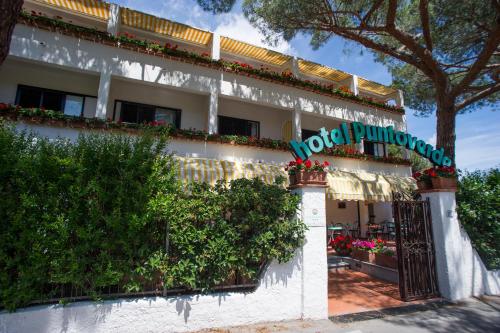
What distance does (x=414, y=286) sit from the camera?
7777 mm

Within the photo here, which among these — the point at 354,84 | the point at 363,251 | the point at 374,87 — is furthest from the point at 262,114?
Answer: the point at 363,251

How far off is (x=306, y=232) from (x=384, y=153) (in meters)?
15.9

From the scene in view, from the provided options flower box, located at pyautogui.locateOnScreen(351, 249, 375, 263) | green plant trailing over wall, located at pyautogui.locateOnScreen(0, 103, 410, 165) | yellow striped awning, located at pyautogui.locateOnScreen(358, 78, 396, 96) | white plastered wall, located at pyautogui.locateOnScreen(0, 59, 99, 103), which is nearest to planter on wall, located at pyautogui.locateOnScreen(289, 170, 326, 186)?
green plant trailing over wall, located at pyautogui.locateOnScreen(0, 103, 410, 165)

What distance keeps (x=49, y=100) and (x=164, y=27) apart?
6.30m

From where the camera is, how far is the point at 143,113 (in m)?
13.4

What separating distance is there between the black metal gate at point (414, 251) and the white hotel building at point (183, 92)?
4976mm

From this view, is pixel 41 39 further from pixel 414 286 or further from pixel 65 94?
pixel 414 286

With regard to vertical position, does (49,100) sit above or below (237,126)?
below

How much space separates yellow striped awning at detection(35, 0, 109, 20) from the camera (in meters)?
12.0

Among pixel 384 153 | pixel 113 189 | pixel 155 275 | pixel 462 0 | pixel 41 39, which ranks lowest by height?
pixel 155 275

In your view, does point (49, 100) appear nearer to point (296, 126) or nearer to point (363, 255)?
point (296, 126)

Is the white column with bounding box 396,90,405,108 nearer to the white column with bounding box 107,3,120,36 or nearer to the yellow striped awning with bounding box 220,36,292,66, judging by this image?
the yellow striped awning with bounding box 220,36,292,66

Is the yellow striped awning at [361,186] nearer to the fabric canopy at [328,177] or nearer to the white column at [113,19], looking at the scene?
the fabric canopy at [328,177]

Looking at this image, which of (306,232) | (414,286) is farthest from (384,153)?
(306,232)
